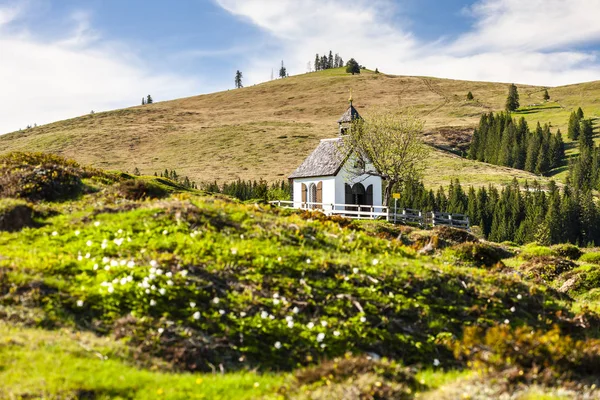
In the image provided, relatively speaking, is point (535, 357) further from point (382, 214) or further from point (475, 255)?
point (382, 214)

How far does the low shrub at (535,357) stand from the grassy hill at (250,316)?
0.03 metres

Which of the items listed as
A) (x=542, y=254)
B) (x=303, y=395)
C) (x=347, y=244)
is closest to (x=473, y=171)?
(x=542, y=254)

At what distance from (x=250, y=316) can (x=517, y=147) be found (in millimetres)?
172288

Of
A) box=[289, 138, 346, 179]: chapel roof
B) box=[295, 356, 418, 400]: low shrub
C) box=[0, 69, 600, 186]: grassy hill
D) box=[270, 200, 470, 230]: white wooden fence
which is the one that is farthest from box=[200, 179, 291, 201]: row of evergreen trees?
box=[295, 356, 418, 400]: low shrub

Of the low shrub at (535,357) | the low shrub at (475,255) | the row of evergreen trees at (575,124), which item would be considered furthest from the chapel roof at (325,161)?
the row of evergreen trees at (575,124)

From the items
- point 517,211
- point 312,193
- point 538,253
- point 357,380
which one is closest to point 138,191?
point 357,380

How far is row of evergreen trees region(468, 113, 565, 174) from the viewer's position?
16262 cm

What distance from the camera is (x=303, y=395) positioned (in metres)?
7.96

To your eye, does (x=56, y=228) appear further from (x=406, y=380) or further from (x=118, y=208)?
(x=406, y=380)

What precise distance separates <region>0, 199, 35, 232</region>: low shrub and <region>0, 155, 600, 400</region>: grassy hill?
40 millimetres

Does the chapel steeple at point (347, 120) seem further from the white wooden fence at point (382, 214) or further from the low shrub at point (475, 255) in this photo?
the low shrub at point (475, 255)

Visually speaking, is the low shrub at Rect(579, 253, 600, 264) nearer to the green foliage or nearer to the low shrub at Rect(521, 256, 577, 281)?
the low shrub at Rect(521, 256, 577, 281)

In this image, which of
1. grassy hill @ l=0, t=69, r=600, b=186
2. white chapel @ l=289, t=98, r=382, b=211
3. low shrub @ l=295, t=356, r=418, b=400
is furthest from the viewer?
grassy hill @ l=0, t=69, r=600, b=186

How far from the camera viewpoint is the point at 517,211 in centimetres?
9775
